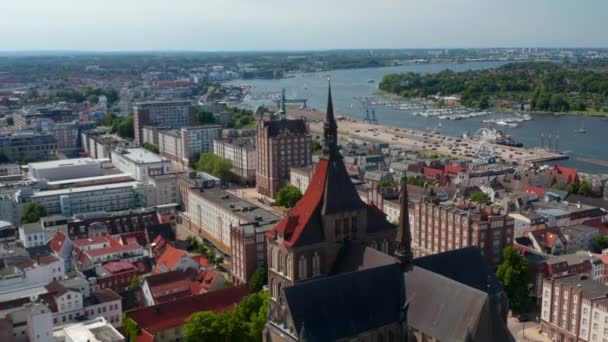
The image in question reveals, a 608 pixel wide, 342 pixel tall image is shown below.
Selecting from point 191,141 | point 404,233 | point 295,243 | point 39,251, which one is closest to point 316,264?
point 295,243

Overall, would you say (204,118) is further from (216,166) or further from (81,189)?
(81,189)

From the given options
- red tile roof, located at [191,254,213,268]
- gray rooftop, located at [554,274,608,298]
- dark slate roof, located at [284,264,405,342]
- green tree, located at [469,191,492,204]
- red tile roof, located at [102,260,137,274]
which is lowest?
red tile roof, located at [191,254,213,268]

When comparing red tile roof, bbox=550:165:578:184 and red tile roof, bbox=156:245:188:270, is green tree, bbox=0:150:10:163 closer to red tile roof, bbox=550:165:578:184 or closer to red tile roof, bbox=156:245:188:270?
red tile roof, bbox=156:245:188:270

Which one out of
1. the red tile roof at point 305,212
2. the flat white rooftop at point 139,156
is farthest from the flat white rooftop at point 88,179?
the red tile roof at point 305,212

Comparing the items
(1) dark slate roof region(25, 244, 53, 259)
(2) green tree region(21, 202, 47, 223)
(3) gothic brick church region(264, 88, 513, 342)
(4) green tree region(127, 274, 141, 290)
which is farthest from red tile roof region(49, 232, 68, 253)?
(3) gothic brick church region(264, 88, 513, 342)

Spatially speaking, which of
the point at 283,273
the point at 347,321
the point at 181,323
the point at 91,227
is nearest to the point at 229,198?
the point at 91,227
